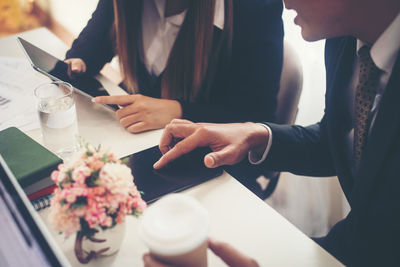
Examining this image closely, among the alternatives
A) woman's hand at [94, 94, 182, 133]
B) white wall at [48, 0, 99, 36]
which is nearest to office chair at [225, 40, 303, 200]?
woman's hand at [94, 94, 182, 133]

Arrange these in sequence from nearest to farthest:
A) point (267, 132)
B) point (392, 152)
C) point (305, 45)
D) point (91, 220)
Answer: point (91, 220) < point (392, 152) < point (267, 132) < point (305, 45)

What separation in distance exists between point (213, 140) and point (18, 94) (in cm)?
70

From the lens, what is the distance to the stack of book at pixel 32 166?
2.28 ft

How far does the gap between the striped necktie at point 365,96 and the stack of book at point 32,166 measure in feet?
2.27

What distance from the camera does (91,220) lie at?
0.52 metres

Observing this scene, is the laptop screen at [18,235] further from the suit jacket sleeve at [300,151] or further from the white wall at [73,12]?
the white wall at [73,12]

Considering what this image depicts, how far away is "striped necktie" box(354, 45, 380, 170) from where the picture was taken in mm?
787

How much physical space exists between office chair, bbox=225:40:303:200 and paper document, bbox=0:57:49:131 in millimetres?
651

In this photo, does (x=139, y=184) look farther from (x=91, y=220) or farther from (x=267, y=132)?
(x=267, y=132)

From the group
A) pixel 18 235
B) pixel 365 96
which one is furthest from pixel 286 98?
pixel 18 235

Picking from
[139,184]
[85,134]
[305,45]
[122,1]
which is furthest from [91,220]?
[305,45]

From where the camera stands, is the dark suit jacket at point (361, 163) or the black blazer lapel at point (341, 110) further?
the black blazer lapel at point (341, 110)

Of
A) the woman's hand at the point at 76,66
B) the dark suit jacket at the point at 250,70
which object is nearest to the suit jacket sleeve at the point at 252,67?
the dark suit jacket at the point at 250,70

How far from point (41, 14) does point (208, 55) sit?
Result: 3.88 meters
